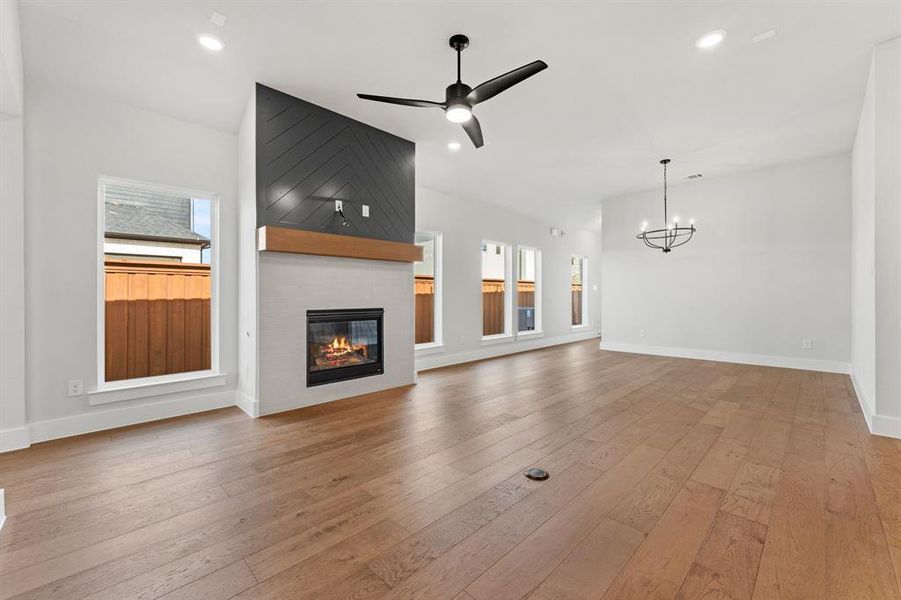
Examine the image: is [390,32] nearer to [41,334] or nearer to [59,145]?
[59,145]

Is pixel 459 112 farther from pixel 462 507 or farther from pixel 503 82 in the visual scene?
pixel 462 507

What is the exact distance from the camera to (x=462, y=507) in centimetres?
195

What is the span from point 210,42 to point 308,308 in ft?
7.27

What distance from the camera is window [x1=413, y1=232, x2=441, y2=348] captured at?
6.14m

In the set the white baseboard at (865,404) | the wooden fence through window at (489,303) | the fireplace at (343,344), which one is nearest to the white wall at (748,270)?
the white baseboard at (865,404)

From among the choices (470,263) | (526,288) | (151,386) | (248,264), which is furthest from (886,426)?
(151,386)

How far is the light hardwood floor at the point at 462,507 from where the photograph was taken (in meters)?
1.46

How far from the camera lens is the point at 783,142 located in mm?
4715

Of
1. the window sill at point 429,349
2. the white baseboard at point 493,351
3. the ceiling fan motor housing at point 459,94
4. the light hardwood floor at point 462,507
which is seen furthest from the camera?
the white baseboard at point 493,351

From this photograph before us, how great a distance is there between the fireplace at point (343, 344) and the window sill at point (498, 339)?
288 cm

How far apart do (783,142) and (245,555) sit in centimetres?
654

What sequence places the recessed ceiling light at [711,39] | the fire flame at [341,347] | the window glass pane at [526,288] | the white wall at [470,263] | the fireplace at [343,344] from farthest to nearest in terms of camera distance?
1. the window glass pane at [526,288]
2. the white wall at [470,263]
3. the fire flame at [341,347]
4. the fireplace at [343,344]
5. the recessed ceiling light at [711,39]

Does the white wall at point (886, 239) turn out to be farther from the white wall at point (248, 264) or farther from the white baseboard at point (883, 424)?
the white wall at point (248, 264)

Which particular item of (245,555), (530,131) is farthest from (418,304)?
(245,555)
